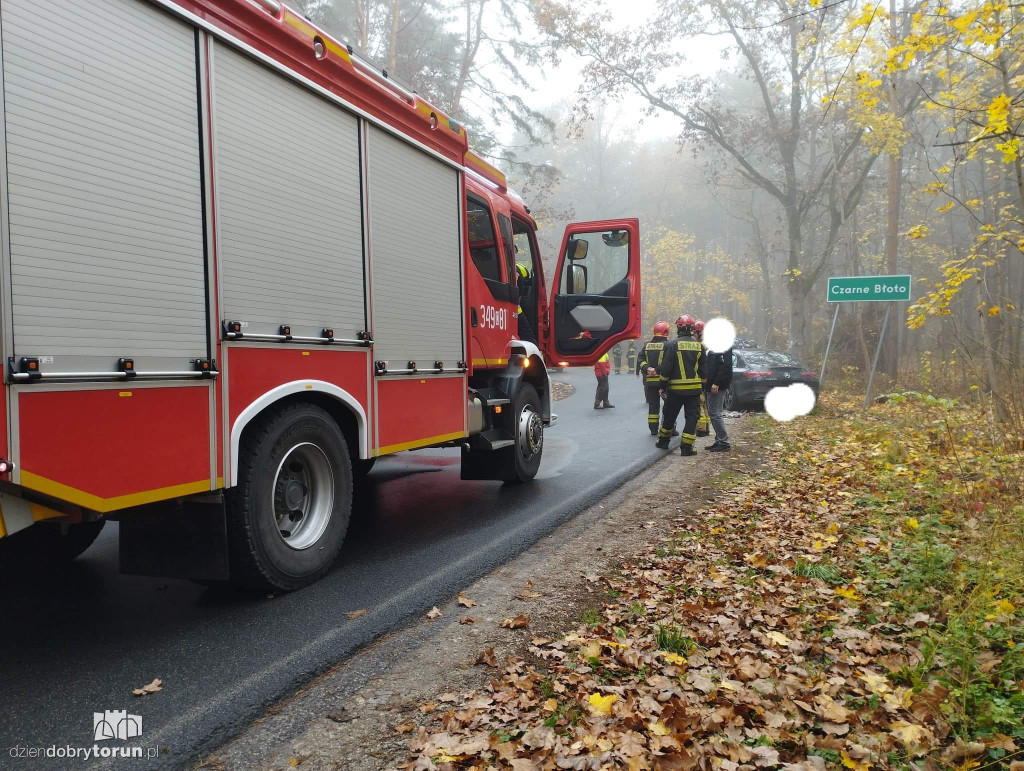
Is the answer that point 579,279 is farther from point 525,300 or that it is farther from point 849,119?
point 849,119

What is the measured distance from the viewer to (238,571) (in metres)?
3.86

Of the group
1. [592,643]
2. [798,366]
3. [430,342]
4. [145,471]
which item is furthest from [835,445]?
[145,471]

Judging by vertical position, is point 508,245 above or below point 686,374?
above

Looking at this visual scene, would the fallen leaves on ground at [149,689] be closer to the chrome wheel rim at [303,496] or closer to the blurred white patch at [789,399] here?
the chrome wheel rim at [303,496]

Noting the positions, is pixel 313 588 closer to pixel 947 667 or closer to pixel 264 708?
pixel 264 708

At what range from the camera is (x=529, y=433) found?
24.2 feet

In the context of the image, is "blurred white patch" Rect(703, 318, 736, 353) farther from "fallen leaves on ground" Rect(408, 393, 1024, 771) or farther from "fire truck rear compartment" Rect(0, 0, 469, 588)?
"fire truck rear compartment" Rect(0, 0, 469, 588)

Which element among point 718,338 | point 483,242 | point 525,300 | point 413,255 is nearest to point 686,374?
point 718,338

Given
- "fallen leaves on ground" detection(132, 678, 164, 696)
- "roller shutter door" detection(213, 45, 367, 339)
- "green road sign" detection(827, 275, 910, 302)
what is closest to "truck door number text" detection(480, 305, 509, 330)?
"roller shutter door" detection(213, 45, 367, 339)

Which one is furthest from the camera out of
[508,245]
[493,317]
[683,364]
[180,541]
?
[683,364]

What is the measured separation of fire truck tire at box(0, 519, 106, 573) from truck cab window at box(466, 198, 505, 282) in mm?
3778

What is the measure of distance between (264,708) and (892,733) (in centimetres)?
252

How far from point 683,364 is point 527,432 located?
332 centimetres

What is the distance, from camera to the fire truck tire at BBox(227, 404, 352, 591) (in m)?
3.78
